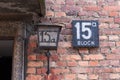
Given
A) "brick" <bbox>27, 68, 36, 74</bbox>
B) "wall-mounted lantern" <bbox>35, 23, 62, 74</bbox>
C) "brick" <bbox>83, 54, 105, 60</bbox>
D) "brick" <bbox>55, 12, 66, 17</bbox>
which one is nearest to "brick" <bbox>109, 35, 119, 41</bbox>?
"brick" <bbox>83, 54, 105, 60</bbox>

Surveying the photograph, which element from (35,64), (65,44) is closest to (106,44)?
(65,44)

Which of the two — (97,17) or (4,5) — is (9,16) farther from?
(97,17)

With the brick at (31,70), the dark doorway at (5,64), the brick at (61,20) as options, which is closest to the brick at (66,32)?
the brick at (61,20)

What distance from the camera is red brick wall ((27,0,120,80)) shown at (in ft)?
13.3

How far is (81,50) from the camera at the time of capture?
4.10m

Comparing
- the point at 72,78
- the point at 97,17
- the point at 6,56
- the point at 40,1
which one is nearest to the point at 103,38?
the point at 97,17

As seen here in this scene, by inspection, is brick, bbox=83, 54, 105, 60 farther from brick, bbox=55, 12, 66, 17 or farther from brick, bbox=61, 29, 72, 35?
brick, bbox=55, 12, 66, 17

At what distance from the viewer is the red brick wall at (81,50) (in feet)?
13.3

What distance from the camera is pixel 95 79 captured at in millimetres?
4051

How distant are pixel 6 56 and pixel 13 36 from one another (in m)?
1.44

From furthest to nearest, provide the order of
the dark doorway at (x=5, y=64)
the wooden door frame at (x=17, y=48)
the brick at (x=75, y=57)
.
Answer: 1. the dark doorway at (x=5, y=64)
2. the brick at (x=75, y=57)
3. the wooden door frame at (x=17, y=48)

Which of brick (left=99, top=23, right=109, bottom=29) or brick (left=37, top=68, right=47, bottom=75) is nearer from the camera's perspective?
brick (left=37, top=68, right=47, bottom=75)

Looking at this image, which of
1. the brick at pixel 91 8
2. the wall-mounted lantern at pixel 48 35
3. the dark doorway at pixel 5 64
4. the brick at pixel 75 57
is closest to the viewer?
the wall-mounted lantern at pixel 48 35

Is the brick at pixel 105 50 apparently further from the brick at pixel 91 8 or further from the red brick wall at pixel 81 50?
the brick at pixel 91 8
